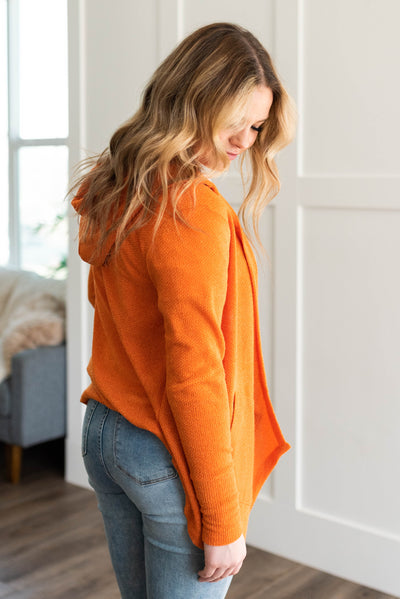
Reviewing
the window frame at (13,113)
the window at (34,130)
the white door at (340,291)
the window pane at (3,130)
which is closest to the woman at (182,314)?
the white door at (340,291)

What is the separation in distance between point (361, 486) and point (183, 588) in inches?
54.2

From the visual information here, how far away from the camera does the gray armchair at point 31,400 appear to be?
9.92 feet

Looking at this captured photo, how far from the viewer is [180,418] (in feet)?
3.16

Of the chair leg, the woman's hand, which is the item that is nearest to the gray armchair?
the chair leg

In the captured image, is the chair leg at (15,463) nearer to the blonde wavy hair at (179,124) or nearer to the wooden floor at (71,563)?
the wooden floor at (71,563)

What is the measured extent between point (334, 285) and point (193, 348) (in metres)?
1.41

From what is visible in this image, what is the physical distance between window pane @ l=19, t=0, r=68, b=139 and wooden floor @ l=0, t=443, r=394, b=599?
1.94 meters

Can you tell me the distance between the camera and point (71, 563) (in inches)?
96.3

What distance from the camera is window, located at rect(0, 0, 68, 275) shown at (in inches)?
149

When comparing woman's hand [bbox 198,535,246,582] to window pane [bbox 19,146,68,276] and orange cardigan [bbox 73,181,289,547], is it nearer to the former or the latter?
orange cardigan [bbox 73,181,289,547]

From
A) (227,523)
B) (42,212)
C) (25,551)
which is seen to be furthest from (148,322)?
(42,212)

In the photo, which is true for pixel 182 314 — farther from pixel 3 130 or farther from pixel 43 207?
pixel 3 130

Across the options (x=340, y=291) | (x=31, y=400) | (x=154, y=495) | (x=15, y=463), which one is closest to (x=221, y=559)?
(x=154, y=495)

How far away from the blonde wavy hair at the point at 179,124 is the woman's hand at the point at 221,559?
45 centimetres
